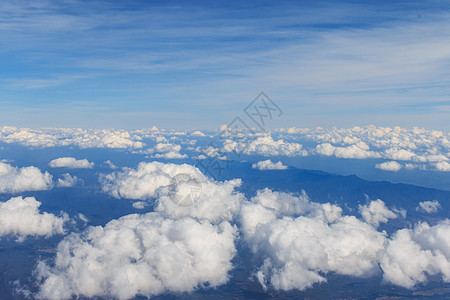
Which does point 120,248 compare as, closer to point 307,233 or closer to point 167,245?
point 167,245

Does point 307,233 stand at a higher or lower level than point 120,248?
higher

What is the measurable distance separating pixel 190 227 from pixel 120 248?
160 feet

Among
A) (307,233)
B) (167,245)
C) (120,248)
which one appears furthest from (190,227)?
(307,233)


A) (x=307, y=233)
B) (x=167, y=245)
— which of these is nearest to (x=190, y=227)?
(x=167, y=245)

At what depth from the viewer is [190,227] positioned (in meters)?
199

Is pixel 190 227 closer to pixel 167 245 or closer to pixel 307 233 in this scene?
pixel 167 245

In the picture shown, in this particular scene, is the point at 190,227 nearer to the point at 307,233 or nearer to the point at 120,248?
the point at 120,248

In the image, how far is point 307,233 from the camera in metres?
198

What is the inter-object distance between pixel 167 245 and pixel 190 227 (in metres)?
19.3

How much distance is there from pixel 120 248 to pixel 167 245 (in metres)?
31.5

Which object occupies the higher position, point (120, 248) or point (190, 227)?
point (190, 227)

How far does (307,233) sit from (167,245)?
9298 centimetres

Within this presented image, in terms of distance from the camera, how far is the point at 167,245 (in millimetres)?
199000

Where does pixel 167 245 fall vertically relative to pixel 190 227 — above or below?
below
